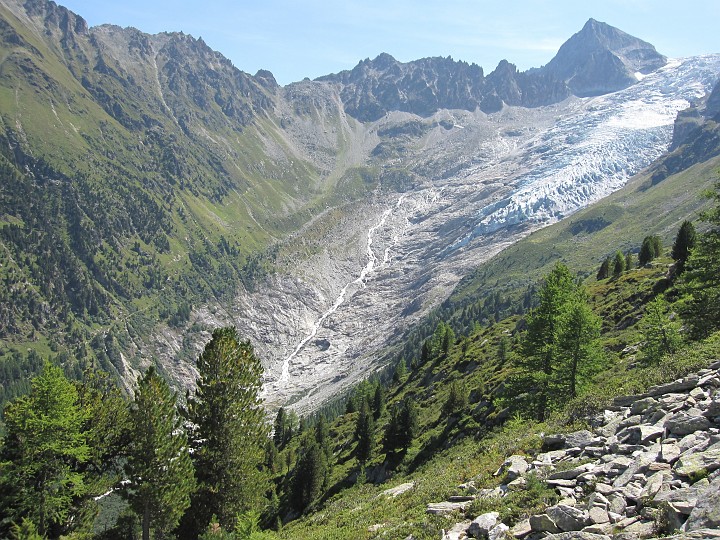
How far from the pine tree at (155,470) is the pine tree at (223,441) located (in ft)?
6.58

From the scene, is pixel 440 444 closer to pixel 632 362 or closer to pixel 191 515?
pixel 632 362

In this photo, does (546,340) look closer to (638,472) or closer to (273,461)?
(638,472)

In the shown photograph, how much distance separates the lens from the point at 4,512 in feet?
125

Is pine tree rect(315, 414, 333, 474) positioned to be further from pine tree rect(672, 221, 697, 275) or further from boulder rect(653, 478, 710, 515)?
boulder rect(653, 478, 710, 515)

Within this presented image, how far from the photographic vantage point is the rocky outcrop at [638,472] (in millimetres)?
10859

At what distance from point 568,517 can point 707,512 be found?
3.34 m

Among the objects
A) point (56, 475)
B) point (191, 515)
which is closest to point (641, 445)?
point (191, 515)

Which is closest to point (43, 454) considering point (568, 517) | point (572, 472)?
point (572, 472)

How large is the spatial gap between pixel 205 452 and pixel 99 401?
38.9 ft

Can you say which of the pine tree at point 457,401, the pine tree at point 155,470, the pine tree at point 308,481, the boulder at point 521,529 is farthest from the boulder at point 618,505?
the pine tree at point 308,481

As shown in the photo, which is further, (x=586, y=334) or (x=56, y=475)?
(x=56, y=475)

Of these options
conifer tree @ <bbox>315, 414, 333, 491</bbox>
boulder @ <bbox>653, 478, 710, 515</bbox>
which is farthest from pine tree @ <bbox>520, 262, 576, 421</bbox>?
conifer tree @ <bbox>315, 414, 333, 491</bbox>

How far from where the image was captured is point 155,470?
119ft

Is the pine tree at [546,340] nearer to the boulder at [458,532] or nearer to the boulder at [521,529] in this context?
the boulder at [458,532]
